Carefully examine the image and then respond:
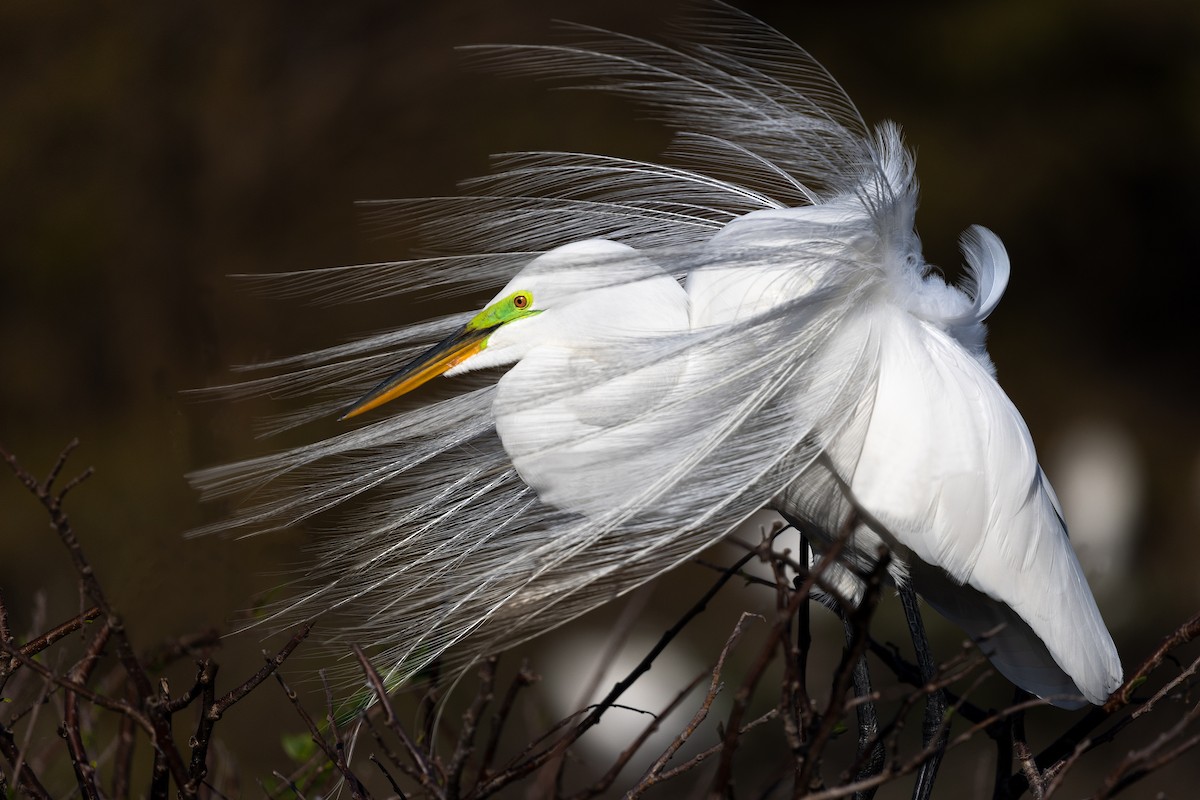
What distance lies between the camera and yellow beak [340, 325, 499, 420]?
1287 mm

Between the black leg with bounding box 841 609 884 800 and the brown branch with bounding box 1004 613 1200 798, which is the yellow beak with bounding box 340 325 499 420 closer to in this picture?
the black leg with bounding box 841 609 884 800

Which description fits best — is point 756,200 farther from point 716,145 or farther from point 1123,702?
point 1123,702

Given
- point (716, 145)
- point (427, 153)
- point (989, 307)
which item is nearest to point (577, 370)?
point (716, 145)

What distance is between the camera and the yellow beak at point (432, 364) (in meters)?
1.29

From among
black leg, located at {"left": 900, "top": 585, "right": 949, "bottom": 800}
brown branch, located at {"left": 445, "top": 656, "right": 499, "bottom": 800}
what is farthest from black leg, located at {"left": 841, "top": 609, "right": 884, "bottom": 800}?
brown branch, located at {"left": 445, "top": 656, "right": 499, "bottom": 800}

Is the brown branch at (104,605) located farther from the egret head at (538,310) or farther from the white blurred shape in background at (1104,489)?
the white blurred shape in background at (1104,489)

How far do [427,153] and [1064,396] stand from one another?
3.07m

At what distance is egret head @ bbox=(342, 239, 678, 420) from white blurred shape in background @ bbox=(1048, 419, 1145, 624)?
3418 mm

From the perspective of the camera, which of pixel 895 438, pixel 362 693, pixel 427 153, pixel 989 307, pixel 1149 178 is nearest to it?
pixel 362 693

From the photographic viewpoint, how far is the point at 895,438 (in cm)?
126

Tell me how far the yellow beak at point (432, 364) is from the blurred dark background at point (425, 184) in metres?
1.72

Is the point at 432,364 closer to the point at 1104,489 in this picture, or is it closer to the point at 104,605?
the point at 104,605

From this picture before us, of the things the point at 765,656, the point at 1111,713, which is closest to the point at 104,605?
the point at 765,656

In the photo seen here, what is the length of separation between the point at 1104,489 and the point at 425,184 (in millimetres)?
3095
